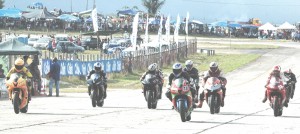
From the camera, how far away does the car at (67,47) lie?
205ft

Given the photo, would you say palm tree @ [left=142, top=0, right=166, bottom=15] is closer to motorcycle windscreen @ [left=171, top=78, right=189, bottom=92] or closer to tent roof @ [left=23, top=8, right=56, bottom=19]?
tent roof @ [left=23, top=8, right=56, bottom=19]

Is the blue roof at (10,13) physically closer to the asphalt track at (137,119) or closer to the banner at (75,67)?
→ the banner at (75,67)

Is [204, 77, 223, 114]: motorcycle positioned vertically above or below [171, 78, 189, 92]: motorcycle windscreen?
below

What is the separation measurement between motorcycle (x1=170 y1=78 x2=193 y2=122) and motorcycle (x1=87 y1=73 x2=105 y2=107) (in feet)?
18.1

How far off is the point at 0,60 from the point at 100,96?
30.9 ft

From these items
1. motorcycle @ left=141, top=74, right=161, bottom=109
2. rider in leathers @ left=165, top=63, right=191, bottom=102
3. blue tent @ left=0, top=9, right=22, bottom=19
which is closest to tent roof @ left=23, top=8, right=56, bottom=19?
blue tent @ left=0, top=9, right=22, bottom=19

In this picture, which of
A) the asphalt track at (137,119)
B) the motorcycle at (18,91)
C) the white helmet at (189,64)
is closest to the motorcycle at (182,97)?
the asphalt track at (137,119)

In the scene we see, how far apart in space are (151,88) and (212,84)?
285cm

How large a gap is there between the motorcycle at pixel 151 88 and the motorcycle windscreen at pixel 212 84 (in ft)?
8.08

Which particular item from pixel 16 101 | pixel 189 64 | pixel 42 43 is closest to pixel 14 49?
pixel 16 101

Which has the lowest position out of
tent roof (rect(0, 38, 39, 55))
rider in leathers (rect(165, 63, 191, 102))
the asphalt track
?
the asphalt track

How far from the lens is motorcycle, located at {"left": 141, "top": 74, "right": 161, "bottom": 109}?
2326cm

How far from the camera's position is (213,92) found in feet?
69.5

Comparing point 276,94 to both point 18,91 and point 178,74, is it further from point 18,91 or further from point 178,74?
point 18,91
